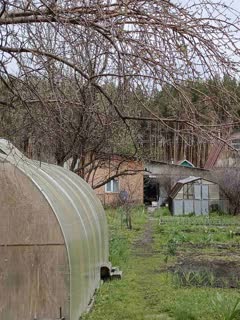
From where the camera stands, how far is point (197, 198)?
27.7 meters

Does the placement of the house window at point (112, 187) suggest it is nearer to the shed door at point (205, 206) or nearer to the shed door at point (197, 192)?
the shed door at point (197, 192)

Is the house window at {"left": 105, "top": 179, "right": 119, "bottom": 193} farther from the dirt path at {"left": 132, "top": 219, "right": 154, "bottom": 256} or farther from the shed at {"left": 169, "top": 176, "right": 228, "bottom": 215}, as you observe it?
the dirt path at {"left": 132, "top": 219, "right": 154, "bottom": 256}

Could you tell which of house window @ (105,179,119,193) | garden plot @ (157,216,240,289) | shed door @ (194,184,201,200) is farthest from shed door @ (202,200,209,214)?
garden plot @ (157,216,240,289)

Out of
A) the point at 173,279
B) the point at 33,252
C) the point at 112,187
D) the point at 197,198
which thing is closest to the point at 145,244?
the point at 173,279

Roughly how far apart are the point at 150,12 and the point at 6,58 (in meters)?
1.14

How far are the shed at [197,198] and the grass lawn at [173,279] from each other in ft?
29.0

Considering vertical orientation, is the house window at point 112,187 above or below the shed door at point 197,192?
above

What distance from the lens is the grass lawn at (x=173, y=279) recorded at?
7211 mm

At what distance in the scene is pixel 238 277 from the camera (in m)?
10.0

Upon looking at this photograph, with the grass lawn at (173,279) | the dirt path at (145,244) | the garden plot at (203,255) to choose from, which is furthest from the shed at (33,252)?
the dirt path at (145,244)

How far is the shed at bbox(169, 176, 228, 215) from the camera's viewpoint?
→ 27234mm

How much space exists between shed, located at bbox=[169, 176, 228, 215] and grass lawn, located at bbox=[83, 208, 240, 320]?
8854 mm

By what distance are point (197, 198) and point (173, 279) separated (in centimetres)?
1845

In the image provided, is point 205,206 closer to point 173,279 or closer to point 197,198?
point 197,198
